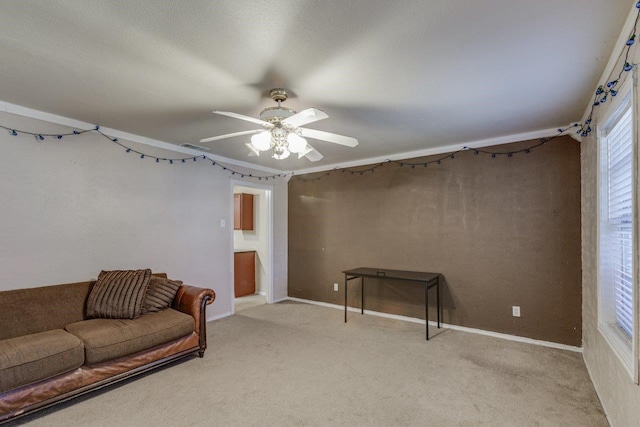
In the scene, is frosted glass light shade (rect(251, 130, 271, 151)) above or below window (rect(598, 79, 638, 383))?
above

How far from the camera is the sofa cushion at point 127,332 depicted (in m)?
2.43

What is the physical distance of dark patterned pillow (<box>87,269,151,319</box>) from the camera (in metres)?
2.88

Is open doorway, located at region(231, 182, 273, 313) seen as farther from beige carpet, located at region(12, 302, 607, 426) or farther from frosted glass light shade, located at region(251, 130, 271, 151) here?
frosted glass light shade, located at region(251, 130, 271, 151)

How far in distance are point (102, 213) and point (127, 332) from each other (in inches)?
56.0

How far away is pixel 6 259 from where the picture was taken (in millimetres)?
2732

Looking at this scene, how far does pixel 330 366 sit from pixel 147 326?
1.65 metres

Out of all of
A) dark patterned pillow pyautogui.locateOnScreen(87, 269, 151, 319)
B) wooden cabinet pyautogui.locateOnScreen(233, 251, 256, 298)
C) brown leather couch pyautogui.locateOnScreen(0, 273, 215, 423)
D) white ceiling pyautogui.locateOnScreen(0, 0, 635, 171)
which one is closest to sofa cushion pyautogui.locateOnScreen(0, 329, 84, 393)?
brown leather couch pyautogui.locateOnScreen(0, 273, 215, 423)

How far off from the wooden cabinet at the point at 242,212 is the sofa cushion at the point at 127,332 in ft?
10.0

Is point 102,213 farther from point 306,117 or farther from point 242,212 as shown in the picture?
point 242,212

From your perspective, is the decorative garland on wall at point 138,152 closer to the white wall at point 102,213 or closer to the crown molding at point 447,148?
the white wall at point 102,213

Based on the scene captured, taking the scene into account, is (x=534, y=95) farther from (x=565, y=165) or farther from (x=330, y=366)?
(x=330, y=366)

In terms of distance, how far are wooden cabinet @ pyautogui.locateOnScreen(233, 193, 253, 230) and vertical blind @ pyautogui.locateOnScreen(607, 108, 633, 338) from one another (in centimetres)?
513

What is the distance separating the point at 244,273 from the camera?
5.92 metres

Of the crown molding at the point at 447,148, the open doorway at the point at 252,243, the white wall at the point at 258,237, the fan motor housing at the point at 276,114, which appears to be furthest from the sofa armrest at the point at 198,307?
the crown molding at the point at 447,148
